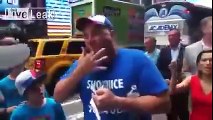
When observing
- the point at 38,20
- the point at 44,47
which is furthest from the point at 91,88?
the point at 44,47

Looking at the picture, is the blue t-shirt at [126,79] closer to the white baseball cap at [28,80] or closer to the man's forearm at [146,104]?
the man's forearm at [146,104]

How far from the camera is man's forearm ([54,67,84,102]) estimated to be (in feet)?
4.37

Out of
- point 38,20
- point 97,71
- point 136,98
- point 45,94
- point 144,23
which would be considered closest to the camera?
point 136,98

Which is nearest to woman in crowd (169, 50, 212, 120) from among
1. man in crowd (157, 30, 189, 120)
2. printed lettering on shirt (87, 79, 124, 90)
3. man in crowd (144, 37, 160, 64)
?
printed lettering on shirt (87, 79, 124, 90)

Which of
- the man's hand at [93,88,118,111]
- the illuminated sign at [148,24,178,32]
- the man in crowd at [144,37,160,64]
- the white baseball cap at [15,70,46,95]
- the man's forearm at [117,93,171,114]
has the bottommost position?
the white baseball cap at [15,70,46,95]

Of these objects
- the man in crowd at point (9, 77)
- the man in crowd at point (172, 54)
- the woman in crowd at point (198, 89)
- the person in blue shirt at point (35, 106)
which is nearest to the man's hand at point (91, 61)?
the woman in crowd at point (198, 89)

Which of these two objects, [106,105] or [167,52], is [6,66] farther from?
[106,105]

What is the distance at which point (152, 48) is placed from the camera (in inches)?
102

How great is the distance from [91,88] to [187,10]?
135cm

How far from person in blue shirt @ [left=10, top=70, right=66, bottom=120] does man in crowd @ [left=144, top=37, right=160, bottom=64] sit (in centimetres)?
76

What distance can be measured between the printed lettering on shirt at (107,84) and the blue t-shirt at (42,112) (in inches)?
23.5

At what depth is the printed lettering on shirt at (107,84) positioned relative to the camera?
136 cm

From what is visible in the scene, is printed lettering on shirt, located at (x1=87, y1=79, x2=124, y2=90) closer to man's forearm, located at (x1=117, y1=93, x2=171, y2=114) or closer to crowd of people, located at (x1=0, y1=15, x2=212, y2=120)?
crowd of people, located at (x1=0, y1=15, x2=212, y2=120)

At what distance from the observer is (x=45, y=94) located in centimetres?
216
